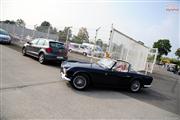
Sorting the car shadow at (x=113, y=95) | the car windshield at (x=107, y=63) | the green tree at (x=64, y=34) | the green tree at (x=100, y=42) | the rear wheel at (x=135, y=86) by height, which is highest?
the green tree at (x=64, y=34)

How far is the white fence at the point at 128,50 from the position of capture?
1295cm

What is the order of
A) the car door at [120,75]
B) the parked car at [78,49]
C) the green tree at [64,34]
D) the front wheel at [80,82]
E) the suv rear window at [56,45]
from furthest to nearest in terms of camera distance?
the parked car at [78,49], the green tree at [64,34], the suv rear window at [56,45], the car door at [120,75], the front wheel at [80,82]

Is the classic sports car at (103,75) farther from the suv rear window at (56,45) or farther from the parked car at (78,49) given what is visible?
the parked car at (78,49)

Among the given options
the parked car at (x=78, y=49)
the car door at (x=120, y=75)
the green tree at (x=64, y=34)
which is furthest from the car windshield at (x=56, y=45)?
the parked car at (x=78, y=49)

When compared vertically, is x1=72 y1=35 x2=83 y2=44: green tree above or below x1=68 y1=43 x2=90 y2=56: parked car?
above

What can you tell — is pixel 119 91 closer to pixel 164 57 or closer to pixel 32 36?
pixel 32 36

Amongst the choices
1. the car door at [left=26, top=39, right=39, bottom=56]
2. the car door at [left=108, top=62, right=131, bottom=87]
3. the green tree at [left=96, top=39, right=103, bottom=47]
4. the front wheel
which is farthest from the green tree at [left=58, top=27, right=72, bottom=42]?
the front wheel

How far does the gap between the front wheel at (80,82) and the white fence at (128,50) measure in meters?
5.13

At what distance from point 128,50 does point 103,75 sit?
8.40m

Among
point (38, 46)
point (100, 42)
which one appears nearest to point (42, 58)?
point (38, 46)

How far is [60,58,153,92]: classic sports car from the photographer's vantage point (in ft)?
25.5

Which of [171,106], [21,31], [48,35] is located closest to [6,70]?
[171,106]

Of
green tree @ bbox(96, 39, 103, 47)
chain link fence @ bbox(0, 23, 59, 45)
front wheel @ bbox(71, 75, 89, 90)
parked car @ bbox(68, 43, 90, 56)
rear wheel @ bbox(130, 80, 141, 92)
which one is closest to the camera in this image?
front wheel @ bbox(71, 75, 89, 90)

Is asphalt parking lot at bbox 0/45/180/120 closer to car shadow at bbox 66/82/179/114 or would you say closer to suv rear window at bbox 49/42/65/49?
car shadow at bbox 66/82/179/114
